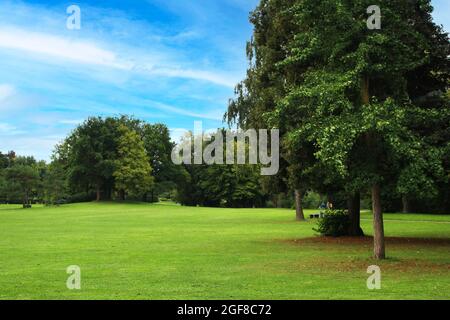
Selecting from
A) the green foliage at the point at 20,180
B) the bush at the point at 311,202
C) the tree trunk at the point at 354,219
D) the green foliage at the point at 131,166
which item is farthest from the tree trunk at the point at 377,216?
the green foliage at the point at 131,166

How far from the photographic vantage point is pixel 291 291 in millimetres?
12281

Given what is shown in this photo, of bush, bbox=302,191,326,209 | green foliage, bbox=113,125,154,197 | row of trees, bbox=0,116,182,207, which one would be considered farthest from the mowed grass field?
green foliage, bbox=113,125,154,197

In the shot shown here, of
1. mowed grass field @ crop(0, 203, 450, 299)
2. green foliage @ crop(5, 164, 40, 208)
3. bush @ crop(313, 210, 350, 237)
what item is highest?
green foliage @ crop(5, 164, 40, 208)

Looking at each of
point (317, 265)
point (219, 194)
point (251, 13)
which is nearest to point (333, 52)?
point (317, 265)

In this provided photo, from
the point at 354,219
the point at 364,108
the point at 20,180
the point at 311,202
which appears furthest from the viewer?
the point at 20,180

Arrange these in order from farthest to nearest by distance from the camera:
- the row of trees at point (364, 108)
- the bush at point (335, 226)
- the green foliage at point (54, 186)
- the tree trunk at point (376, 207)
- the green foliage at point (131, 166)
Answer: the green foliage at point (131, 166) → the green foliage at point (54, 186) → the bush at point (335, 226) → the tree trunk at point (376, 207) → the row of trees at point (364, 108)

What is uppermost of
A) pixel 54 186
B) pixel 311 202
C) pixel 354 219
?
pixel 54 186

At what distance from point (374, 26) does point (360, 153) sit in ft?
13.0

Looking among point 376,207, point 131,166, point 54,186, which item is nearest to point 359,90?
point 376,207

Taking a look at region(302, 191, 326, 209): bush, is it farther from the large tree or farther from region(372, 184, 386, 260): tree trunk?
region(372, 184, 386, 260): tree trunk

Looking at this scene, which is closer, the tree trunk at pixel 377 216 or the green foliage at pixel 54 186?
the tree trunk at pixel 377 216

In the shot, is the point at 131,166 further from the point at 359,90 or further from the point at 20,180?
the point at 359,90

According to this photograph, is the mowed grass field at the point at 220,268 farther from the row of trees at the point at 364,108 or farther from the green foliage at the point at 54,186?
the green foliage at the point at 54,186
